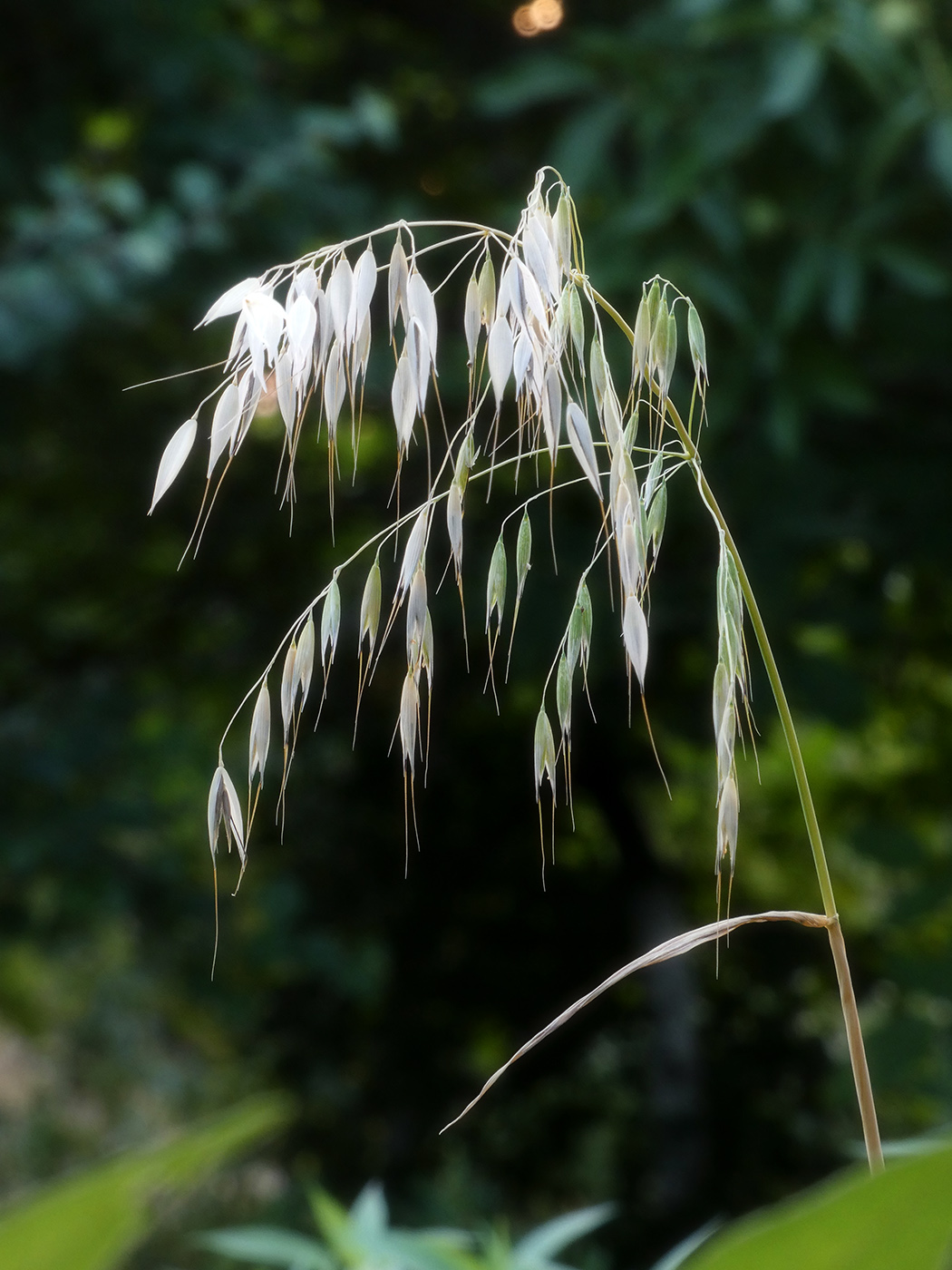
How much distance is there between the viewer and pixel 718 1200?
2.25 metres

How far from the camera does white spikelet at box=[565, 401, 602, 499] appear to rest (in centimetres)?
35

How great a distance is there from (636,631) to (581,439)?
6 centimetres

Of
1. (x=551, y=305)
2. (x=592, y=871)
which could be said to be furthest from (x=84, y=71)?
(x=592, y=871)

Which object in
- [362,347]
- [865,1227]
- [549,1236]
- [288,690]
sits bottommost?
[549,1236]

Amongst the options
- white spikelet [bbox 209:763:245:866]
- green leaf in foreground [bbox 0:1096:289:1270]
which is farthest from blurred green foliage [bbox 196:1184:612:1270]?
green leaf in foreground [bbox 0:1096:289:1270]

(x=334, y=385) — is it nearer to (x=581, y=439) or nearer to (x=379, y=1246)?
(x=581, y=439)

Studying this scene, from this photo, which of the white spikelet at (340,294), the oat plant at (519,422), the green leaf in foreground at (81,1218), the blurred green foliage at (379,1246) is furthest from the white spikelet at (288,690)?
the blurred green foliage at (379,1246)

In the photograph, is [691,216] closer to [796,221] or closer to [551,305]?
[796,221]

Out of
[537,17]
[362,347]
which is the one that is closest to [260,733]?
[362,347]

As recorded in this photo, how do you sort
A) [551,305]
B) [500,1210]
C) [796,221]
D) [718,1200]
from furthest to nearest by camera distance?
[500,1210] → [718,1200] → [796,221] → [551,305]

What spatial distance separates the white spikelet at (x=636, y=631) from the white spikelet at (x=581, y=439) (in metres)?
0.04

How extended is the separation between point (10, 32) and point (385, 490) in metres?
0.77

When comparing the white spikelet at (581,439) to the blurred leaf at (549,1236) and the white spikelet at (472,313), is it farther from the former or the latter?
the blurred leaf at (549,1236)

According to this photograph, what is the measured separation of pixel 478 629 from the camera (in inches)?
62.2
